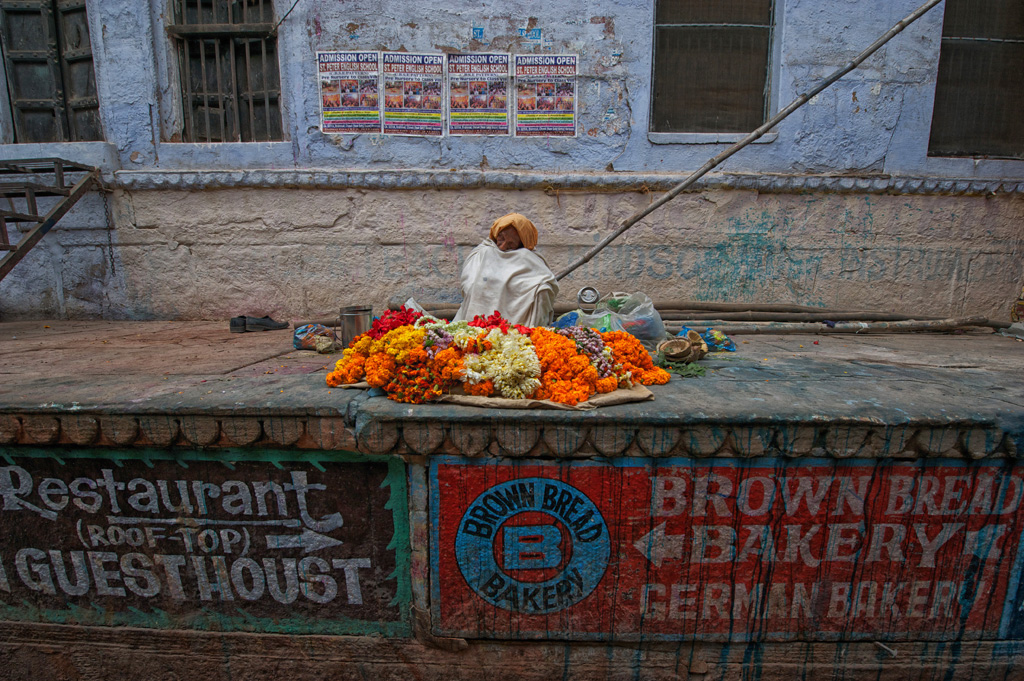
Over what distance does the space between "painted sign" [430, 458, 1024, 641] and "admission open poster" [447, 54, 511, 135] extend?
136 inches

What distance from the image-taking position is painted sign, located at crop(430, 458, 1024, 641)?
189 cm

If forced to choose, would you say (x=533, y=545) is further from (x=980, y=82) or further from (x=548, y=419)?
(x=980, y=82)

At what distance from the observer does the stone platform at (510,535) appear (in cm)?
187

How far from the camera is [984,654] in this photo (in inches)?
78.3

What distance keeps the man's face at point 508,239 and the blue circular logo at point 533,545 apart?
1949 millimetres

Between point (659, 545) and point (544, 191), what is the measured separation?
3320mm

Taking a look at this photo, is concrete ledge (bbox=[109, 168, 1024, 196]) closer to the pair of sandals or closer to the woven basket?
the pair of sandals

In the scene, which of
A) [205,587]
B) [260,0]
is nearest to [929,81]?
[260,0]

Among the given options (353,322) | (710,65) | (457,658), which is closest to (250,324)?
(353,322)

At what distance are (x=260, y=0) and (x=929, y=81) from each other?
19.6 ft

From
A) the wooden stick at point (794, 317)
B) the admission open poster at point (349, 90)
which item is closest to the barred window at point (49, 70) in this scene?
the admission open poster at point (349, 90)

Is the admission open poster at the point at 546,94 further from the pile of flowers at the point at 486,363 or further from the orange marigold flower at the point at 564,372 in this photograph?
the orange marigold flower at the point at 564,372

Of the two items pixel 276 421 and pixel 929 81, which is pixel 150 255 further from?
pixel 929 81

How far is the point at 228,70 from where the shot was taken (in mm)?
4559
